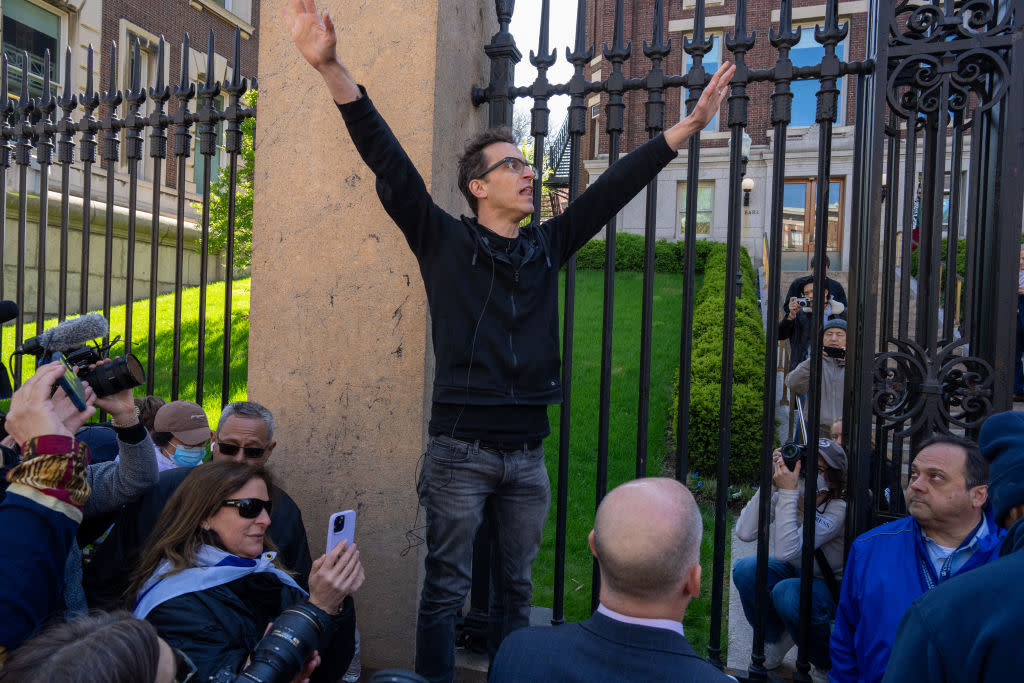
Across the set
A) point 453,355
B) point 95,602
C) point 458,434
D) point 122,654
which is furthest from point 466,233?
point 95,602

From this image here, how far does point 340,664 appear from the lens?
2.71m

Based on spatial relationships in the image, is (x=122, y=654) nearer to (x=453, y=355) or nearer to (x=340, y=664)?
(x=340, y=664)

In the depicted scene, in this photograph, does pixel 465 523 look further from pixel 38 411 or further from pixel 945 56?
pixel 945 56

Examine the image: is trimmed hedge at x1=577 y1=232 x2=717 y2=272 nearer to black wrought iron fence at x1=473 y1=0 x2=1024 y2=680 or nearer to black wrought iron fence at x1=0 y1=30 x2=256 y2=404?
black wrought iron fence at x1=0 y1=30 x2=256 y2=404

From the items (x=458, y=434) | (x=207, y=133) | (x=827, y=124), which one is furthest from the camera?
(x=207, y=133)

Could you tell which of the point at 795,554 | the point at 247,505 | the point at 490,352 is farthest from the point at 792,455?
the point at 247,505

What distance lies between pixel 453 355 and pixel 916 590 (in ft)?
6.05

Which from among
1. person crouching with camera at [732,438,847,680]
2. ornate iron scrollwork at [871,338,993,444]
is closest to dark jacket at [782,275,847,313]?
person crouching with camera at [732,438,847,680]

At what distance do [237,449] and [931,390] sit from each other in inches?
110

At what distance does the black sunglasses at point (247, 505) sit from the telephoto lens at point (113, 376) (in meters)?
0.50

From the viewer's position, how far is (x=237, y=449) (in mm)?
3447

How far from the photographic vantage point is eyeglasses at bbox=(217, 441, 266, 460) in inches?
136

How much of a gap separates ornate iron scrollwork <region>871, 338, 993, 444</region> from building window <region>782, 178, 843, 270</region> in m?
22.3

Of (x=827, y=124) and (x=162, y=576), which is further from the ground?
(x=827, y=124)
